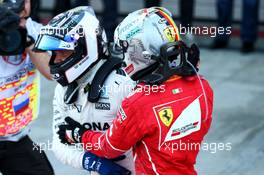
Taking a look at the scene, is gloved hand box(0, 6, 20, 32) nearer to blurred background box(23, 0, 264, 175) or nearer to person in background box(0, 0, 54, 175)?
person in background box(0, 0, 54, 175)

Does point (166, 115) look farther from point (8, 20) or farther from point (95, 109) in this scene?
point (8, 20)

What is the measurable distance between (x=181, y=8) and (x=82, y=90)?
16.7 ft

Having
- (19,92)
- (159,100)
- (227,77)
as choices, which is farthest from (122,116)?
(227,77)

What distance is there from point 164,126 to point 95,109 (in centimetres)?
51

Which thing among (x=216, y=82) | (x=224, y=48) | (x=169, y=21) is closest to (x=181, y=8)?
(x=224, y=48)

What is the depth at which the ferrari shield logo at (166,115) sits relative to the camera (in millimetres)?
3049

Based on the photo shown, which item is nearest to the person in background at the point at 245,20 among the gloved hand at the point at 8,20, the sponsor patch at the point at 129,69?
the gloved hand at the point at 8,20

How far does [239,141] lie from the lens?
5.90 m

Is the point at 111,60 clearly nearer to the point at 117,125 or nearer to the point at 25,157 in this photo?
the point at 117,125

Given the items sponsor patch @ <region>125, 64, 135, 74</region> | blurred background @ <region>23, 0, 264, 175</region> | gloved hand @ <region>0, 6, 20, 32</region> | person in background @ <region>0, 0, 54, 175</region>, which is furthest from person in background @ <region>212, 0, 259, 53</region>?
sponsor patch @ <region>125, 64, 135, 74</region>

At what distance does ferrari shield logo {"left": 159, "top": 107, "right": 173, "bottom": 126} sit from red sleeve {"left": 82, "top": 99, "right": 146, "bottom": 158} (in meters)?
0.09

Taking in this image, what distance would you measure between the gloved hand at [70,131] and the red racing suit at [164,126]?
243 mm

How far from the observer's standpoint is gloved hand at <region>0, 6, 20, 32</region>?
3715mm

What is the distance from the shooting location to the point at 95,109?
3.45m
